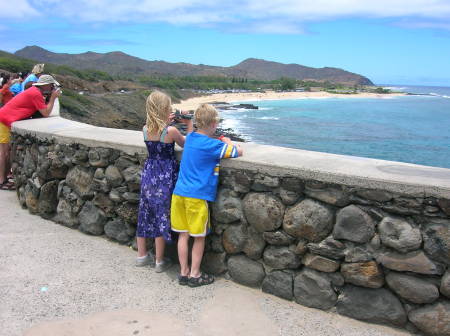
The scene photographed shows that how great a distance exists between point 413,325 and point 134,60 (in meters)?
186

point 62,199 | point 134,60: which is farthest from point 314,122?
point 134,60

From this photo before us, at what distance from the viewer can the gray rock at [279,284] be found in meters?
3.47

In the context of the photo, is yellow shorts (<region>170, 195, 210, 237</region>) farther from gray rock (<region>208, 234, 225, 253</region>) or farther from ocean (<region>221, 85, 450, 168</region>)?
ocean (<region>221, 85, 450, 168</region>)

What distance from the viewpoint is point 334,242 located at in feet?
10.5

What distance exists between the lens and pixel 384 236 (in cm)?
302

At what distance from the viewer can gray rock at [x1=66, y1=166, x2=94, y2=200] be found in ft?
15.5

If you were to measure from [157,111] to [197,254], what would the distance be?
4.10ft

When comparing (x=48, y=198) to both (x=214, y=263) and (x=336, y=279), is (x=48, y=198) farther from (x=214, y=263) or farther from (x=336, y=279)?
(x=336, y=279)

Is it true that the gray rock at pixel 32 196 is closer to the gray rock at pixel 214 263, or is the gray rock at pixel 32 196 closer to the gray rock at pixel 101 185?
the gray rock at pixel 101 185

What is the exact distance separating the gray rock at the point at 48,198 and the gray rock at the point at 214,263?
2.20 meters

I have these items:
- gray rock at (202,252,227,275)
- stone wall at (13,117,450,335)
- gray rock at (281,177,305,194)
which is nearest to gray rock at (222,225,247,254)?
stone wall at (13,117,450,335)

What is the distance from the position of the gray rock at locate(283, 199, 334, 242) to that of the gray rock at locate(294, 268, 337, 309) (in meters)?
0.28

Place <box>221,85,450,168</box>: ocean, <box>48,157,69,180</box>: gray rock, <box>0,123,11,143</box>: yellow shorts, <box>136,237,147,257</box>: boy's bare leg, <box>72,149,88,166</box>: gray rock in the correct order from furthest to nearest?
<box>221,85,450,168</box>: ocean < <box>0,123,11,143</box>: yellow shorts < <box>48,157,69,180</box>: gray rock < <box>72,149,88,166</box>: gray rock < <box>136,237,147,257</box>: boy's bare leg

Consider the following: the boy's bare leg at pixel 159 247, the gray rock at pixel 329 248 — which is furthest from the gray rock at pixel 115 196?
the gray rock at pixel 329 248
